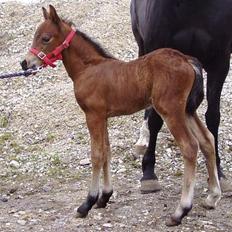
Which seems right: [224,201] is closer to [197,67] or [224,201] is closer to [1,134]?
[197,67]

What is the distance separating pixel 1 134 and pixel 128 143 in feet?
4.83

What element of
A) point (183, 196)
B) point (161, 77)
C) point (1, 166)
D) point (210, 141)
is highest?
point (161, 77)

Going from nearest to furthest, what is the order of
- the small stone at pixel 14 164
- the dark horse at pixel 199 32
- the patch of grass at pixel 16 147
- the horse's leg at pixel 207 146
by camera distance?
the horse's leg at pixel 207 146
the dark horse at pixel 199 32
the small stone at pixel 14 164
the patch of grass at pixel 16 147

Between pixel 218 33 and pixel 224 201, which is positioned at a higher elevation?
pixel 218 33

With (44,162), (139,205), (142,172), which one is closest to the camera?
(139,205)

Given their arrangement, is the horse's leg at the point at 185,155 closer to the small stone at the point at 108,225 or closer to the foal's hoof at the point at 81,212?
the small stone at the point at 108,225

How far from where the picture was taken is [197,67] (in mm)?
4516

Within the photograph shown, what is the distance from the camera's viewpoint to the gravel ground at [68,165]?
479 centimetres

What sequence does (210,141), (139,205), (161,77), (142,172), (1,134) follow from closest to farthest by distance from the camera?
1. (161,77)
2. (210,141)
3. (139,205)
4. (142,172)
5. (1,134)

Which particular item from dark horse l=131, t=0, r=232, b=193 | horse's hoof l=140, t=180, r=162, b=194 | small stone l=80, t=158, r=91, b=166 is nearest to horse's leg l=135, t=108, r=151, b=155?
small stone l=80, t=158, r=91, b=166

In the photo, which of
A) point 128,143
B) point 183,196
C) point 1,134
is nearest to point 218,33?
point 183,196

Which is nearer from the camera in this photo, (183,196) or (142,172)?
(183,196)

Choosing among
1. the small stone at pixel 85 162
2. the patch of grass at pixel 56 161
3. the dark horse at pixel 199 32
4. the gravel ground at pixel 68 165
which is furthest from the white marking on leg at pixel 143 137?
the dark horse at pixel 199 32

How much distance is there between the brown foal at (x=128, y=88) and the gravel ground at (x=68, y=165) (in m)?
0.30
